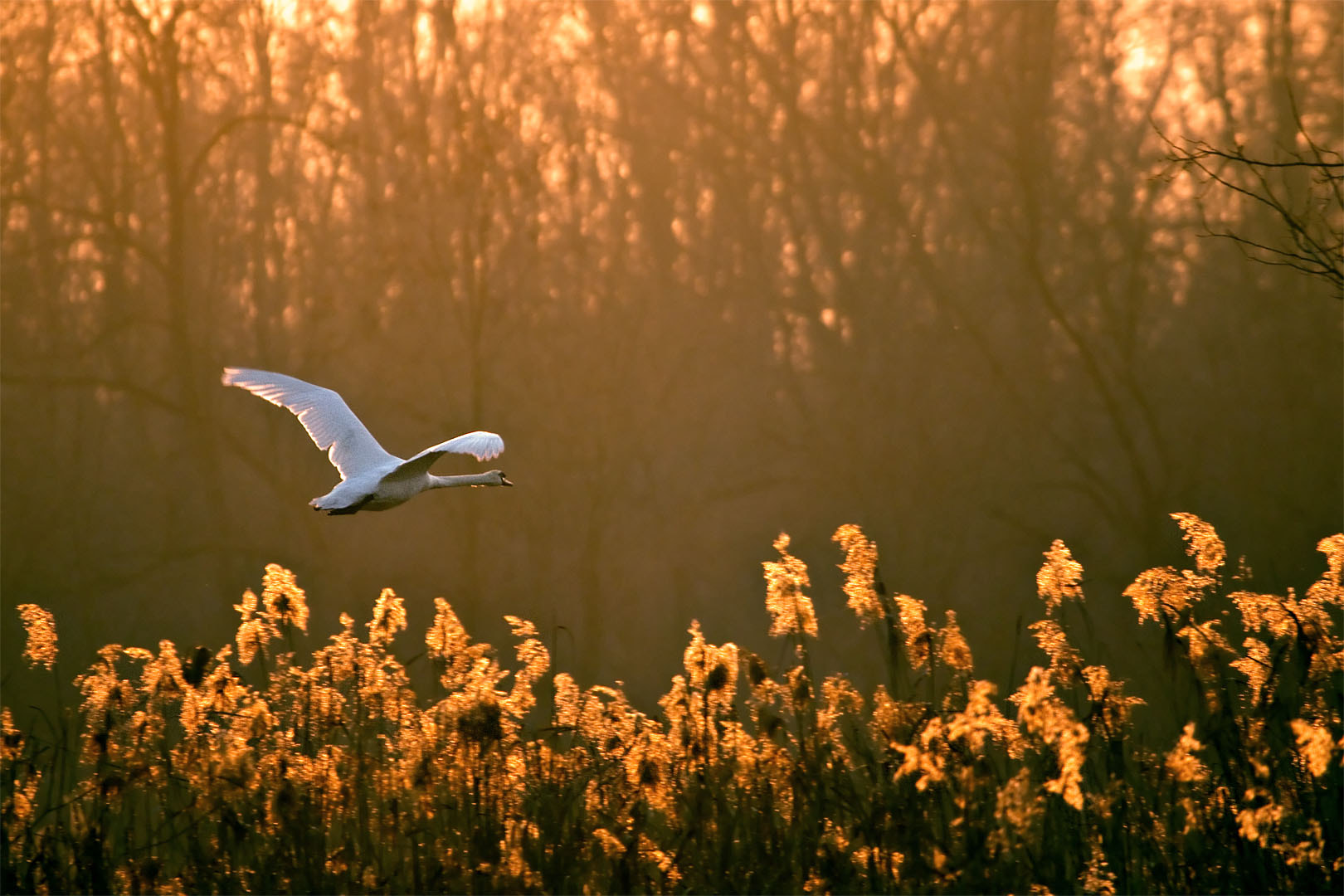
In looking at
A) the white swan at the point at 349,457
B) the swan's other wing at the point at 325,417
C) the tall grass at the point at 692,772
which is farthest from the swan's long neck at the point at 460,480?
the tall grass at the point at 692,772

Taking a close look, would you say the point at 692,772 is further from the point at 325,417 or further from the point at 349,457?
the point at 325,417

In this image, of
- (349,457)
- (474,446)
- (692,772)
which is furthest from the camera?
(349,457)

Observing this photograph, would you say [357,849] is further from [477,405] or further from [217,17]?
[217,17]

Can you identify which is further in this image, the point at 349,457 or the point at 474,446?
the point at 349,457

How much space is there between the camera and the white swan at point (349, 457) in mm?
4039

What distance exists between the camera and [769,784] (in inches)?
121

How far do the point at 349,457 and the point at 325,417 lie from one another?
0.59 ft

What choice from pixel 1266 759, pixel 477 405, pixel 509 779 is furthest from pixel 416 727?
pixel 477 405

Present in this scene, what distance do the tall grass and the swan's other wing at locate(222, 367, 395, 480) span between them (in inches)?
43.9

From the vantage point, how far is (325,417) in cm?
A: 446

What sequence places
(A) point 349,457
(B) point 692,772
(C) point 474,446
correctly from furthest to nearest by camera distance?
1. (A) point 349,457
2. (C) point 474,446
3. (B) point 692,772

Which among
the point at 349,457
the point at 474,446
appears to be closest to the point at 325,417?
the point at 349,457

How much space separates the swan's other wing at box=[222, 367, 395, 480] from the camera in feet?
14.3

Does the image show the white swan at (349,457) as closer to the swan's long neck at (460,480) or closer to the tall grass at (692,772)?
the swan's long neck at (460,480)
